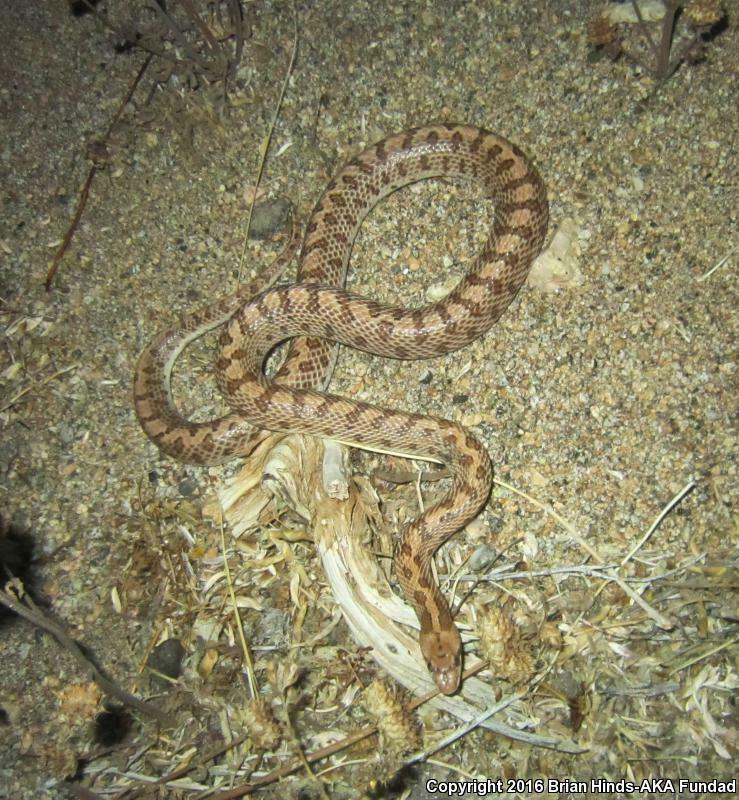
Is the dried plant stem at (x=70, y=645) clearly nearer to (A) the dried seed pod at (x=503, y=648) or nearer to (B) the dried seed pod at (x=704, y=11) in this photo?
(A) the dried seed pod at (x=503, y=648)

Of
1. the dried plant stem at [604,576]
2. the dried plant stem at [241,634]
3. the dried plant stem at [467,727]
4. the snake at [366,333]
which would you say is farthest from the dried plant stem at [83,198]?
the dried plant stem at [467,727]

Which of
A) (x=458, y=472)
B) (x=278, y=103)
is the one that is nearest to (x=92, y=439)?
(x=458, y=472)

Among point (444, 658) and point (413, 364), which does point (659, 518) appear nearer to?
point (444, 658)

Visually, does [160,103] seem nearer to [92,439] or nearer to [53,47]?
[53,47]

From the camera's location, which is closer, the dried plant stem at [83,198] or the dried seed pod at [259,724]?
the dried seed pod at [259,724]

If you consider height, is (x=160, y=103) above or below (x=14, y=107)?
below

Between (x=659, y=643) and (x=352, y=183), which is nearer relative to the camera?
(x=659, y=643)
